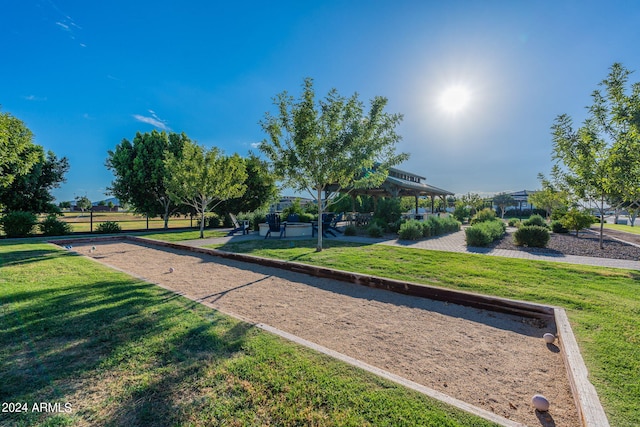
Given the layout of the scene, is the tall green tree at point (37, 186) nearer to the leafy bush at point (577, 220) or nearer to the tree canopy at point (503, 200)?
the leafy bush at point (577, 220)

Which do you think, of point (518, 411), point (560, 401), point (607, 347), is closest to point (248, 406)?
point (518, 411)

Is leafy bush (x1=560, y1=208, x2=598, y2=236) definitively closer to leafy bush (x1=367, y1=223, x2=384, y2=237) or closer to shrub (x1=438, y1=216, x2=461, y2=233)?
shrub (x1=438, y1=216, x2=461, y2=233)

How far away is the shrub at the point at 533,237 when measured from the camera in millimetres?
9625

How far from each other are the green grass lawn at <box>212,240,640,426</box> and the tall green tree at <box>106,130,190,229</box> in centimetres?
1381

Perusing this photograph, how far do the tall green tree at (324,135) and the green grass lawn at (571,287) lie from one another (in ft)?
7.78

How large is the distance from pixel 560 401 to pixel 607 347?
1.17 m

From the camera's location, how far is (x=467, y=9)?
27.3 feet

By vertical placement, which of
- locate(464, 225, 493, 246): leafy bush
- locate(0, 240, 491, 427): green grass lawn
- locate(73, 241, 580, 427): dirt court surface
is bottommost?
locate(73, 241, 580, 427): dirt court surface

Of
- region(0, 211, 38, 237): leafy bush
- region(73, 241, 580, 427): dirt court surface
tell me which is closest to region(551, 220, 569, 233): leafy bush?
region(73, 241, 580, 427): dirt court surface

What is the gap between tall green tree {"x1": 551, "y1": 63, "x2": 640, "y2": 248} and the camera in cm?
559

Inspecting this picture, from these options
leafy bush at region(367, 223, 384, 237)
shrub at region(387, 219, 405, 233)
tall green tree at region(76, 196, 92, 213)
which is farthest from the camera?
tall green tree at region(76, 196, 92, 213)

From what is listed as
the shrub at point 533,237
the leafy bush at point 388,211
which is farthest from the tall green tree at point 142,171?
the shrub at point 533,237

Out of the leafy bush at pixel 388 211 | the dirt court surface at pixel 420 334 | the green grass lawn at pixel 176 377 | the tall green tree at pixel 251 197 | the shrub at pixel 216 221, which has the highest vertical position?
the tall green tree at pixel 251 197

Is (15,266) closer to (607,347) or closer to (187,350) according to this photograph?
(187,350)
